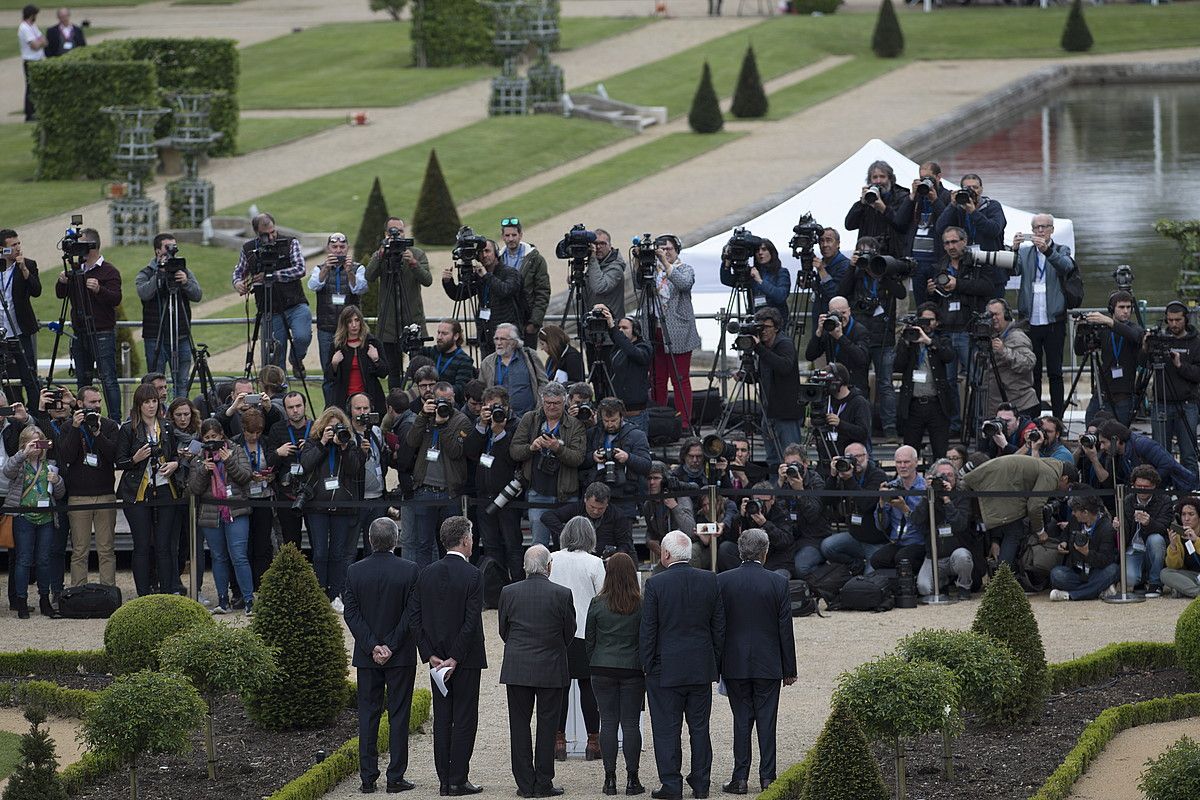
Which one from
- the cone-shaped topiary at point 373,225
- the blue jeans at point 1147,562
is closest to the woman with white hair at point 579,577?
the blue jeans at point 1147,562

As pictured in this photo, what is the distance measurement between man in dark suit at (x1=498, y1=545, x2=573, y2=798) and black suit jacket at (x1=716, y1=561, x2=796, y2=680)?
1.02 m

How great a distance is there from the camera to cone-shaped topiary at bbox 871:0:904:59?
51.8m

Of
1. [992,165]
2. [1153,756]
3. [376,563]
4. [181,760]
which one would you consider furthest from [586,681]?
[992,165]

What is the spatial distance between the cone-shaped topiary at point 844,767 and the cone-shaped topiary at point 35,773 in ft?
14.0

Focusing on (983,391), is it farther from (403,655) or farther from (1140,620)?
(403,655)

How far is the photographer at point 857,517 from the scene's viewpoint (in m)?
16.6

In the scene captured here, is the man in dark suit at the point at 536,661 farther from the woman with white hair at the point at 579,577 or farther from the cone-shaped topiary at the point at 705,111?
the cone-shaped topiary at the point at 705,111

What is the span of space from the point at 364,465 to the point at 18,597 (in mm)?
3166

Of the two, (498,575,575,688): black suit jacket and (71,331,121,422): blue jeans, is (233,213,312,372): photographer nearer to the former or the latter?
(71,331,121,422): blue jeans

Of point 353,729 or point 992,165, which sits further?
point 992,165

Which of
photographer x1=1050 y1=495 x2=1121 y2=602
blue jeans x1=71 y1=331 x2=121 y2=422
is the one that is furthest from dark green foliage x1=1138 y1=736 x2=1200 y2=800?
blue jeans x1=71 y1=331 x2=121 y2=422

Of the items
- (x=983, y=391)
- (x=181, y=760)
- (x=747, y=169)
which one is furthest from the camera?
(x=747, y=169)

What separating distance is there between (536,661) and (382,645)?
3.32 ft

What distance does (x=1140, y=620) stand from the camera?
15.9 m
